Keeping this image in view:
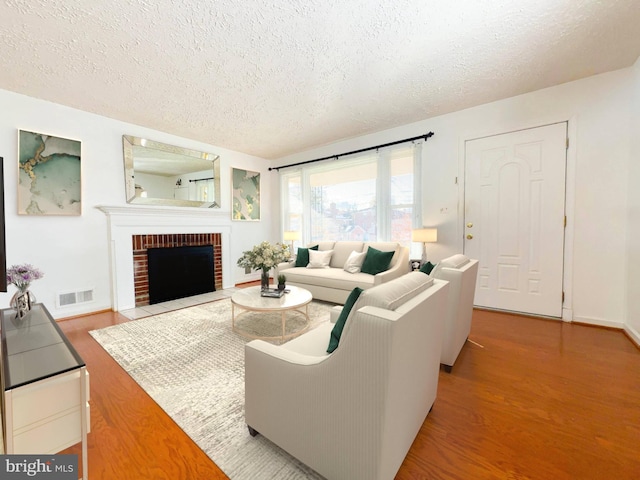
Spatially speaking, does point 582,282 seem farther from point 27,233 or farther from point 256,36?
point 27,233

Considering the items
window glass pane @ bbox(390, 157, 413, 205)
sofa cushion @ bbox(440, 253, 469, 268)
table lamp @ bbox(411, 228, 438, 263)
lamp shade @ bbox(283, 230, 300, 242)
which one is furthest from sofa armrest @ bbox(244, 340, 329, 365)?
lamp shade @ bbox(283, 230, 300, 242)

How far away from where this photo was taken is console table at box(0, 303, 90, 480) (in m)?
0.99

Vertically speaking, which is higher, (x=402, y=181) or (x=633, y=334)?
(x=402, y=181)

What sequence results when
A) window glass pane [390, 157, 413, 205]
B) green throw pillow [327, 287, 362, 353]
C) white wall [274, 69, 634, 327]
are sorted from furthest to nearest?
window glass pane [390, 157, 413, 205] < white wall [274, 69, 634, 327] < green throw pillow [327, 287, 362, 353]

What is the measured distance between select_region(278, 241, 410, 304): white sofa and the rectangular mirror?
196 centimetres

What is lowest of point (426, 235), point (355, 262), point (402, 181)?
point (355, 262)

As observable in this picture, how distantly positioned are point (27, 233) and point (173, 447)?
3215mm

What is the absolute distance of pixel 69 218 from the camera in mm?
3172

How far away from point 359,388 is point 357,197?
12.6 ft

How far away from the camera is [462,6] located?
1.77 m

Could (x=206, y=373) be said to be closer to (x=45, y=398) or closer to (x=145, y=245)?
(x=45, y=398)

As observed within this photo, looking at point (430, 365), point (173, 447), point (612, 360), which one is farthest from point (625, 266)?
point (173, 447)

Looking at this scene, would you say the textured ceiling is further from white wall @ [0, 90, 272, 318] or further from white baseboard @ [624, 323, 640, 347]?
white baseboard @ [624, 323, 640, 347]

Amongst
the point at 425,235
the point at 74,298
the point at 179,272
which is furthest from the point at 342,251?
the point at 74,298
